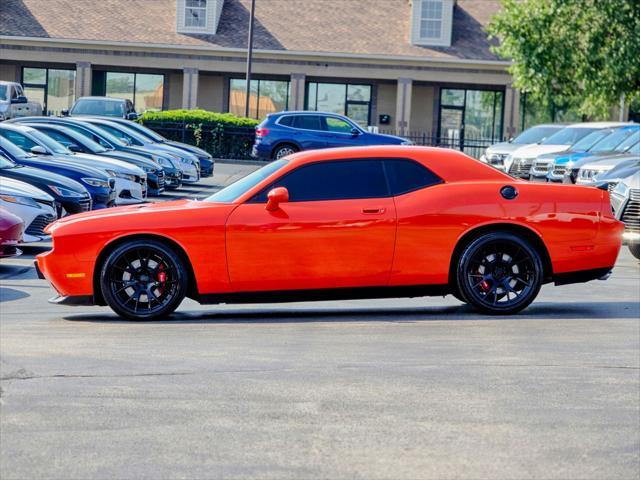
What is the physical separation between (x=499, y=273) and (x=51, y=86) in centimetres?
4168

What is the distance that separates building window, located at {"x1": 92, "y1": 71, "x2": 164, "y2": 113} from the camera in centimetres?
5159

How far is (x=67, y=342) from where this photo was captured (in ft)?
35.6

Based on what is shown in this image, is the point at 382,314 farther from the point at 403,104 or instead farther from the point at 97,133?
the point at 403,104

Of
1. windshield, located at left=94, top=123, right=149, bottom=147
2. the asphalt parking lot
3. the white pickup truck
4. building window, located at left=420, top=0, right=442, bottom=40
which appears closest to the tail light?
windshield, located at left=94, top=123, right=149, bottom=147

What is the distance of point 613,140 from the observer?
27422mm

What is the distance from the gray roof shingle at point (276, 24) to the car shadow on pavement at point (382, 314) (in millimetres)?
37016

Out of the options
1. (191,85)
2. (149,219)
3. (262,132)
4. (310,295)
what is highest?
(191,85)

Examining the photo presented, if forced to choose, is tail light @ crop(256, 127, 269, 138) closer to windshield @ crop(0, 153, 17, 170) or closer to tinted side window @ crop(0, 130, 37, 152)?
tinted side window @ crop(0, 130, 37, 152)

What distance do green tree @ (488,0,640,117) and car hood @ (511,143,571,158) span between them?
299 inches

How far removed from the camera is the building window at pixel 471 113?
5178cm

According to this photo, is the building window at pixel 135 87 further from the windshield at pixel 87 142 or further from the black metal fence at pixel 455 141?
the windshield at pixel 87 142

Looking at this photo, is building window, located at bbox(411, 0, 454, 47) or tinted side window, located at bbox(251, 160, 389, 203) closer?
tinted side window, located at bbox(251, 160, 389, 203)

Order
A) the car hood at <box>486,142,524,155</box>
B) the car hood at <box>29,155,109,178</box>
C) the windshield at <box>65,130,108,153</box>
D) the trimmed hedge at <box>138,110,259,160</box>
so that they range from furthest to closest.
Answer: the trimmed hedge at <box>138,110,259,160</box>
the car hood at <box>486,142,524,155</box>
the windshield at <box>65,130,108,153</box>
the car hood at <box>29,155,109,178</box>

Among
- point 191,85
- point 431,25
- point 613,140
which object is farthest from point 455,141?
point 613,140
